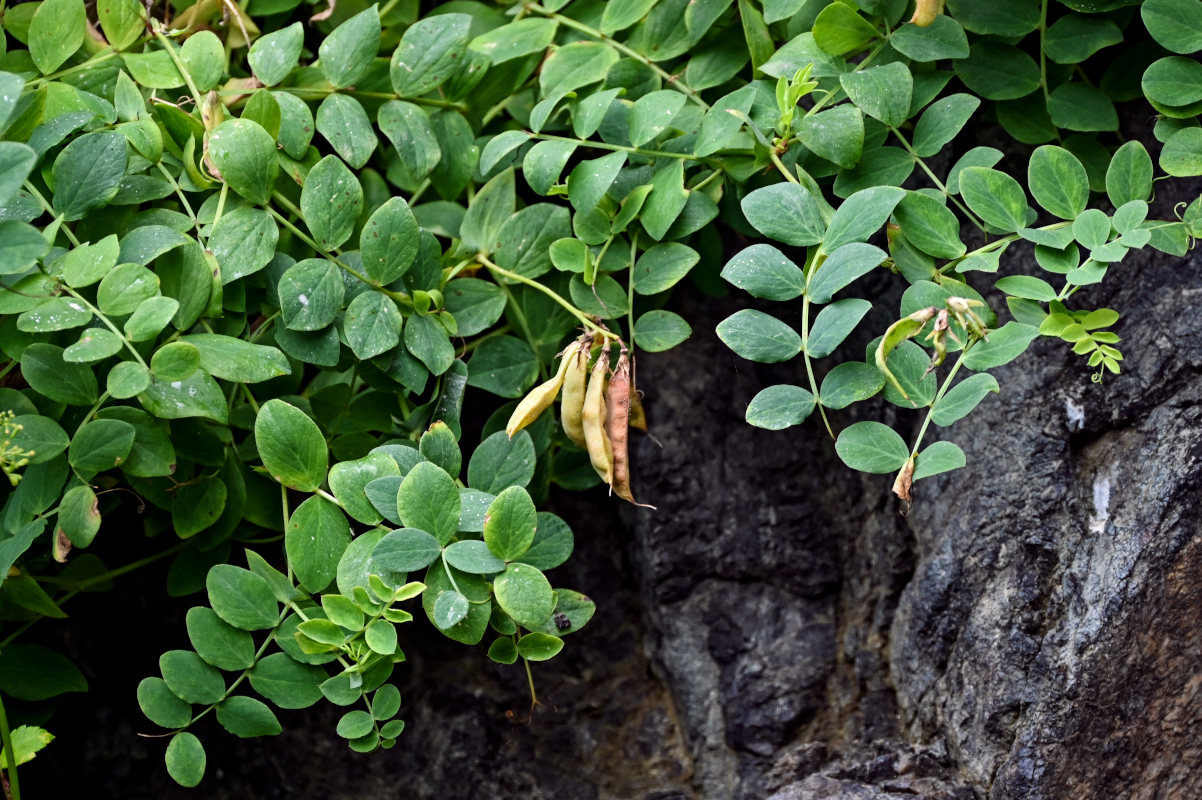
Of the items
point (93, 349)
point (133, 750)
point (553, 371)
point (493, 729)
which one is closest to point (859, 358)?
point (553, 371)

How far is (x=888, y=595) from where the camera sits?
1276mm

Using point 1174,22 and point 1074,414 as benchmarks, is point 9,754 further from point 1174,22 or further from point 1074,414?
point 1174,22

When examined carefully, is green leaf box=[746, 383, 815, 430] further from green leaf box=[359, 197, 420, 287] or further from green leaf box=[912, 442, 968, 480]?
green leaf box=[359, 197, 420, 287]

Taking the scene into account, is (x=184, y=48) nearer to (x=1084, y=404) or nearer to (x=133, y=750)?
(x=133, y=750)

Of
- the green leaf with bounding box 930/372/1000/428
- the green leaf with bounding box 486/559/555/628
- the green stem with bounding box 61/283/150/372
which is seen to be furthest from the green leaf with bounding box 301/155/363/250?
the green leaf with bounding box 930/372/1000/428

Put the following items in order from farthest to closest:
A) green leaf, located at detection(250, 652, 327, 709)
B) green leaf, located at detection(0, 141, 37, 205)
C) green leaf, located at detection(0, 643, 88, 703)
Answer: green leaf, located at detection(0, 643, 88, 703) < green leaf, located at detection(250, 652, 327, 709) < green leaf, located at detection(0, 141, 37, 205)

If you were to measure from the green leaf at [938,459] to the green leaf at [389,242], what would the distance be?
58cm

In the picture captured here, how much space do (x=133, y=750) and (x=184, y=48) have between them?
0.97m

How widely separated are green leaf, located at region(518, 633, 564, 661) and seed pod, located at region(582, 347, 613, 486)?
18 cm

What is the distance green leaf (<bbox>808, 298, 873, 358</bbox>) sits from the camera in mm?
933

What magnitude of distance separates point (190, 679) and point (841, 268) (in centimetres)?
81

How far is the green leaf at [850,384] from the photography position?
0.93m

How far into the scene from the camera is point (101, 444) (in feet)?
3.16

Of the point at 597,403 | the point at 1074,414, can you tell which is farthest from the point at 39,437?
the point at 1074,414
